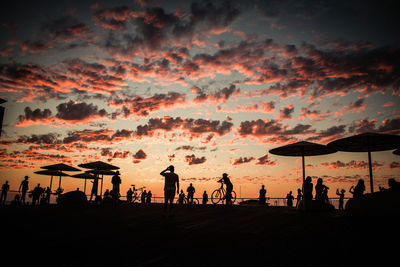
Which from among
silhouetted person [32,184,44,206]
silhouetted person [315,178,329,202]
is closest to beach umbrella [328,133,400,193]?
silhouetted person [315,178,329,202]

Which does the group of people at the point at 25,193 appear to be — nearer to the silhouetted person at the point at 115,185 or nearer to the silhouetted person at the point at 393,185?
the silhouetted person at the point at 115,185

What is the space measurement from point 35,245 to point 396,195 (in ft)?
33.1

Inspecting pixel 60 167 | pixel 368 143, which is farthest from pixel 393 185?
pixel 60 167

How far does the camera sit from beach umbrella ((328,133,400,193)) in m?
11.8

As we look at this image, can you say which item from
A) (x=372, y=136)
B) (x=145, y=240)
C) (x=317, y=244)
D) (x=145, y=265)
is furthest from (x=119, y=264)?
(x=372, y=136)

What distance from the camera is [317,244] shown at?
521cm

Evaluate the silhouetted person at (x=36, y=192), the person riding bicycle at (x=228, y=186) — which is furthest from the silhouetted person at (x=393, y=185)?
the silhouetted person at (x=36, y=192)

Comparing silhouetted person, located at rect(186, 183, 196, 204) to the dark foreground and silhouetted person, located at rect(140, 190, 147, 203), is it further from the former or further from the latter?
the dark foreground

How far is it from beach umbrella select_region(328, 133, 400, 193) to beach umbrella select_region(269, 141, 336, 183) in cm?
92

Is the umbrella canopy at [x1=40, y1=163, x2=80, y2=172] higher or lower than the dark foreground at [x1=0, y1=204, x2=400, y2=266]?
higher

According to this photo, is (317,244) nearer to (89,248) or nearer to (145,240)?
(145,240)

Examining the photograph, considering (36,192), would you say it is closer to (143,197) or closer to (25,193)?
(25,193)

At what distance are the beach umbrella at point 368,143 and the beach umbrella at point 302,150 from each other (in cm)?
92

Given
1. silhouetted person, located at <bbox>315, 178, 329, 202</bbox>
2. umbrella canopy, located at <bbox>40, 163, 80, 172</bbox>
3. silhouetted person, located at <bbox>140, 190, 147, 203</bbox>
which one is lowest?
silhouetted person, located at <bbox>140, 190, 147, 203</bbox>
